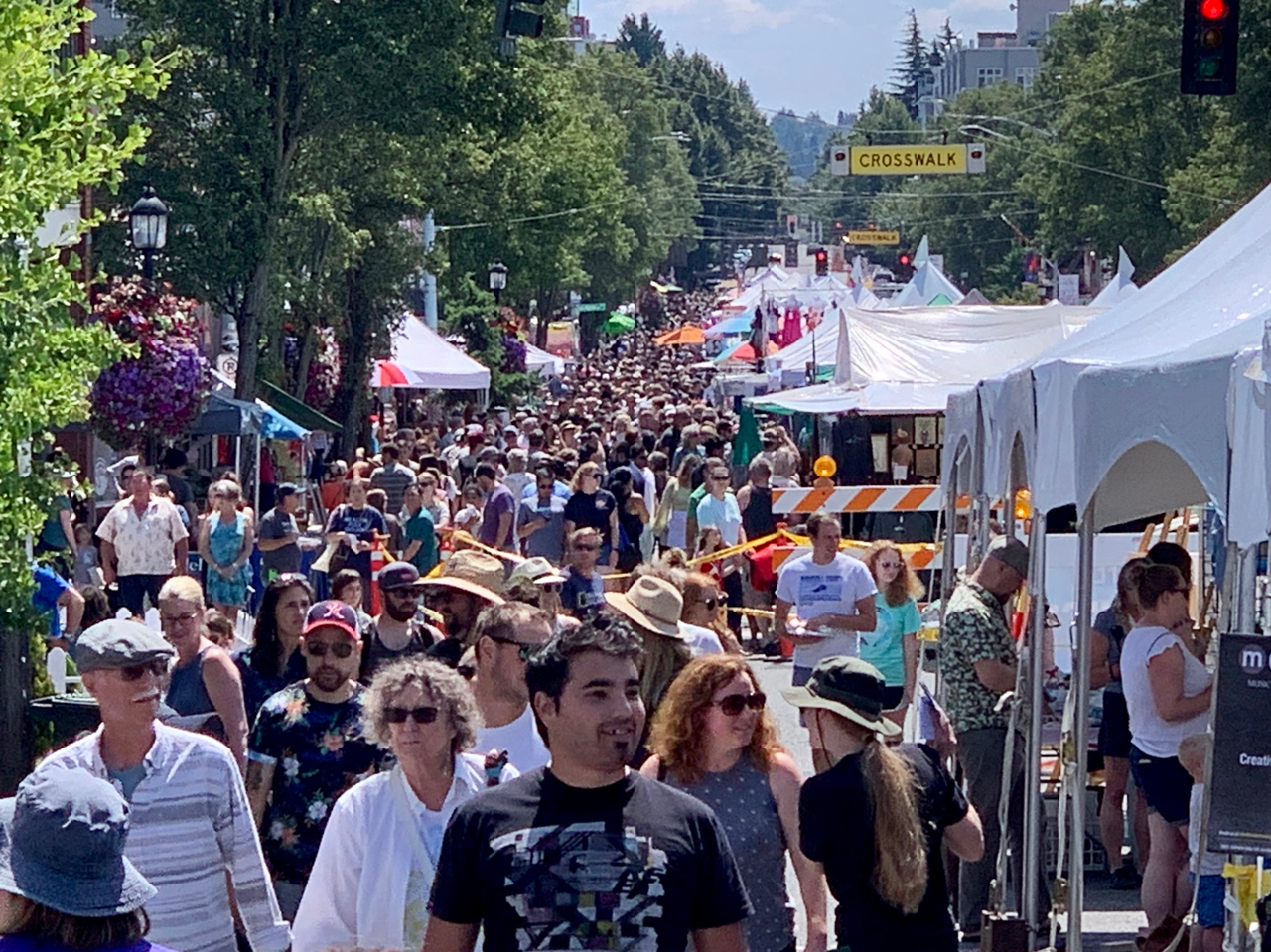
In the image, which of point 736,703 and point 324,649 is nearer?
point 736,703

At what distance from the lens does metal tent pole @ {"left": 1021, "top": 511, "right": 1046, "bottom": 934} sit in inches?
327

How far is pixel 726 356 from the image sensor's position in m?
57.8

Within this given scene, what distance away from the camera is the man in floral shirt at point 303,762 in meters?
6.23

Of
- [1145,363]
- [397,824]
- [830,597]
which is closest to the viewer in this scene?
[397,824]

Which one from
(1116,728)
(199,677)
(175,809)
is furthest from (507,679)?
(1116,728)

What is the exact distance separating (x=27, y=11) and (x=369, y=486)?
1252cm

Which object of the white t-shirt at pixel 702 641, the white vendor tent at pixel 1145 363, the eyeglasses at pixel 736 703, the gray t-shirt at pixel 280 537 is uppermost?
the white vendor tent at pixel 1145 363

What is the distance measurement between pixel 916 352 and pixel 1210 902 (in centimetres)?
1729

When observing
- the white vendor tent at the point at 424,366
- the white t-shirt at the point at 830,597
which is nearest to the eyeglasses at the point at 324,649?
the white t-shirt at the point at 830,597

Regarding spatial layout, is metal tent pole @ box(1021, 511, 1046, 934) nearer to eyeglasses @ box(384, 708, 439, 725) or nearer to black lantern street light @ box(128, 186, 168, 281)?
eyeglasses @ box(384, 708, 439, 725)

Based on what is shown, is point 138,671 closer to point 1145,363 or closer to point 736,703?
point 736,703

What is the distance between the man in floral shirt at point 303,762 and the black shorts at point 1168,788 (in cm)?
337

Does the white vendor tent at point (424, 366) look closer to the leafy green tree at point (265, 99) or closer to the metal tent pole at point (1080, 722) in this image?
the leafy green tree at point (265, 99)

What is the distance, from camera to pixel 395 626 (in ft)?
28.2
